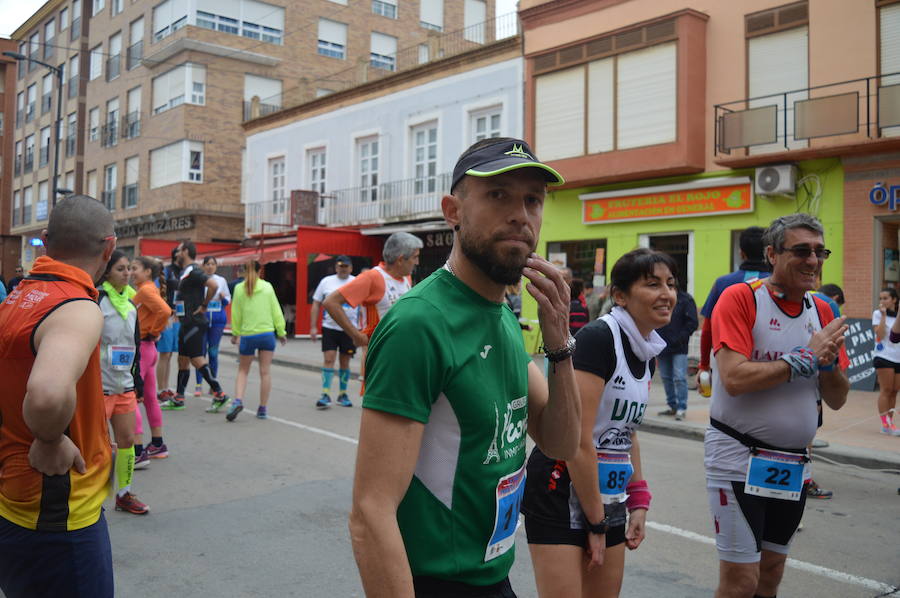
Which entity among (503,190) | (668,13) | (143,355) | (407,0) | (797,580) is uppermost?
(407,0)

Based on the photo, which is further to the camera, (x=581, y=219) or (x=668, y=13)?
(x=581, y=219)

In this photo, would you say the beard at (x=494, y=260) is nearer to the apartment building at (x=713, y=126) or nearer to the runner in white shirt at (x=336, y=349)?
the runner in white shirt at (x=336, y=349)

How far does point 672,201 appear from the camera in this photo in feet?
53.8

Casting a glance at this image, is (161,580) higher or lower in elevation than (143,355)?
lower

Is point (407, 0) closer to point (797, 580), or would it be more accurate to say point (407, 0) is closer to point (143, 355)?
point (143, 355)

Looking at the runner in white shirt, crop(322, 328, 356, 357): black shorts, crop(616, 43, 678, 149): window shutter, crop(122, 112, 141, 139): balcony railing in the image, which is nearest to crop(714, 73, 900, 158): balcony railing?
crop(616, 43, 678, 149): window shutter

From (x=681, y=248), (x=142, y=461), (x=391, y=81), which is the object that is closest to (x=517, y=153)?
(x=142, y=461)

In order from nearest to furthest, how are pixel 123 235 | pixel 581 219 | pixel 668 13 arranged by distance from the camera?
pixel 668 13
pixel 581 219
pixel 123 235

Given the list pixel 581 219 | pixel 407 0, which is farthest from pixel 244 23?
pixel 581 219

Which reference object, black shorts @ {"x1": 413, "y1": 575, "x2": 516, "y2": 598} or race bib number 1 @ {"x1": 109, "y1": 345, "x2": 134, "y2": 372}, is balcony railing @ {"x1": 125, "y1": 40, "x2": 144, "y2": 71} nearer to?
race bib number 1 @ {"x1": 109, "y1": 345, "x2": 134, "y2": 372}

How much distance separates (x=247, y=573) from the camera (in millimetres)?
4465

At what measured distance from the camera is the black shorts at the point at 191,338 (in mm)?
10344

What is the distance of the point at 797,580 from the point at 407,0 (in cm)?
3651

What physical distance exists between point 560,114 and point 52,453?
56.0 feet
